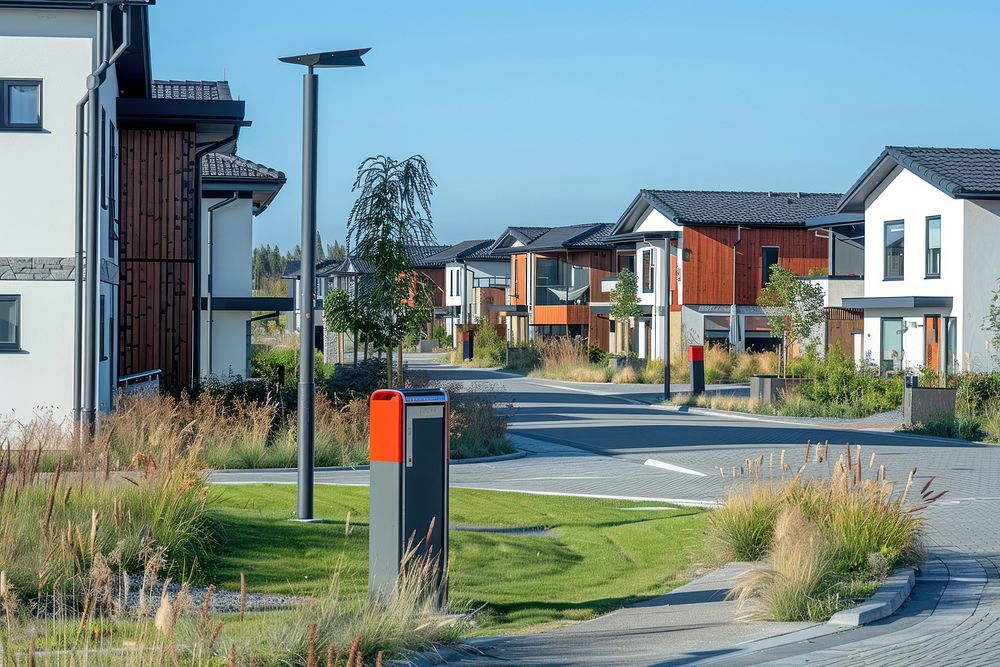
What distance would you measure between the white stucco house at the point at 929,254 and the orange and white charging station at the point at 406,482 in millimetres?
28068

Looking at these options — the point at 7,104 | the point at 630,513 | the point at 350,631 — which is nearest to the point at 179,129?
the point at 7,104

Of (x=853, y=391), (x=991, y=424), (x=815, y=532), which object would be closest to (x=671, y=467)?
(x=991, y=424)

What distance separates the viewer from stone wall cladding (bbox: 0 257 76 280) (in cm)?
1975

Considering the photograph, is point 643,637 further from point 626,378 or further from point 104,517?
point 626,378

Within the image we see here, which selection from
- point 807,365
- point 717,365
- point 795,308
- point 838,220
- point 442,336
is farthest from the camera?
point 442,336

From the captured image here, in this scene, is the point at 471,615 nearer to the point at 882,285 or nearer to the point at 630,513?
the point at 630,513

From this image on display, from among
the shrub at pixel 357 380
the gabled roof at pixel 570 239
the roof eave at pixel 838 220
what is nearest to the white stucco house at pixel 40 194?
the shrub at pixel 357 380

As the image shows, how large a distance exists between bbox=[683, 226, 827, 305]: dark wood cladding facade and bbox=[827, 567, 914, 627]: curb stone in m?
48.0

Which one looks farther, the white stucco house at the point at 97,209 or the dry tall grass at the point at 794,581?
the white stucco house at the point at 97,209

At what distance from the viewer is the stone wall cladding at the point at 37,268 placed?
19.8 m

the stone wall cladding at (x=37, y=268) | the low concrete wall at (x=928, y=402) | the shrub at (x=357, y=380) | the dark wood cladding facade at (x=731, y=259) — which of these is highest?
the dark wood cladding facade at (x=731, y=259)

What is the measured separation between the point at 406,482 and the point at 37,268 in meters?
13.3

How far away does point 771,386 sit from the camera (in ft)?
118

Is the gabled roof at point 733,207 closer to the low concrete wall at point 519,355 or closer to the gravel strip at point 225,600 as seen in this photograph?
the low concrete wall at point 519,355
